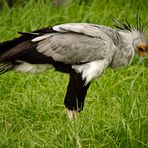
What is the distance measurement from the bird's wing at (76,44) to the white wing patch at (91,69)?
1.6 inches

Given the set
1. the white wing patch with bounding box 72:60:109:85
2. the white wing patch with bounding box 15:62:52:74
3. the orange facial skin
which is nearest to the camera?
the white wing patch with bounding box 72:60:109:85

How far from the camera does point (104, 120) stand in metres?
4.31

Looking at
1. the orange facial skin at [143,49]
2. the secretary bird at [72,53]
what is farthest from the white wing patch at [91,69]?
the orange facial skin at [143,49]

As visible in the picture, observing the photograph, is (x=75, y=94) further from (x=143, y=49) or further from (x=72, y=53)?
(x=143, y=49)

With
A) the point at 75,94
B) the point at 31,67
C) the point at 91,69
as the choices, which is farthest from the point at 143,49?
the point at 31,67

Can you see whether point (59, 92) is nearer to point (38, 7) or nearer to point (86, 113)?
point (86, 113)

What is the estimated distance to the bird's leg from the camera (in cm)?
445

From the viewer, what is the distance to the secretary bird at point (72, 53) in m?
4.45

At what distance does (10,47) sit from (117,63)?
0.88m

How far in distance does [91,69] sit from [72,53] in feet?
0.70

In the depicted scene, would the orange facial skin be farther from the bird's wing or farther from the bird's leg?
the bird's leg

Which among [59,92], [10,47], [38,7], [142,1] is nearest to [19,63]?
[10,47]

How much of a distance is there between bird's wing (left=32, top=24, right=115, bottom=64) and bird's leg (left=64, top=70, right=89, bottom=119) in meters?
0.14

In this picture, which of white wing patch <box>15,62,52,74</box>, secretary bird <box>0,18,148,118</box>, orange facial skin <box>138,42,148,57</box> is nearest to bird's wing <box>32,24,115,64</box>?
secretary bird <box>0,18,148,118</box>
